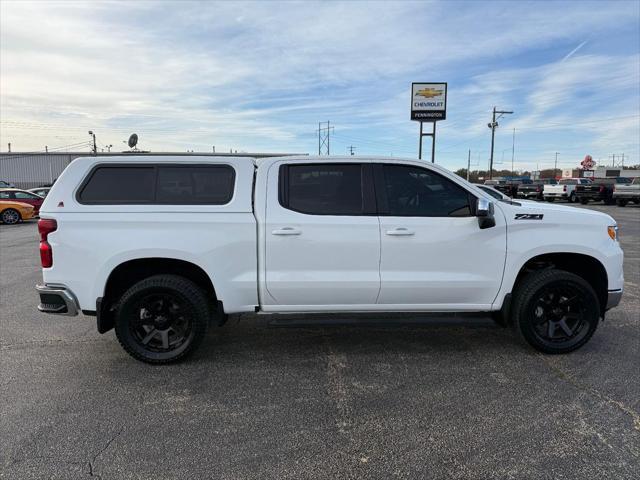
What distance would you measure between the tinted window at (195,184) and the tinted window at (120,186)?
11 cm

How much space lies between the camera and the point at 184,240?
Result: 4.10 metres

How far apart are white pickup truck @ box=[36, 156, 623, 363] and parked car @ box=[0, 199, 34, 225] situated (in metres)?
17.5

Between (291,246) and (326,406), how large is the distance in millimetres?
1371

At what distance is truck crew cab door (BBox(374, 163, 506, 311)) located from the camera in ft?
14.0

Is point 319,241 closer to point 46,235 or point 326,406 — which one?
point 326,406

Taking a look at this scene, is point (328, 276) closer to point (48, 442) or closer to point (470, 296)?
point (470, 296)

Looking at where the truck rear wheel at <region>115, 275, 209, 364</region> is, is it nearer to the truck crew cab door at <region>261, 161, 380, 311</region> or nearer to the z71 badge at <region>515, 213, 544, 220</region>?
the truck crew cab door at <region>261, 161, 380, 311</region>

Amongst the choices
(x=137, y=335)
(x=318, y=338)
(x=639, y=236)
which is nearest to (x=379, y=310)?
(x=318, y=338)

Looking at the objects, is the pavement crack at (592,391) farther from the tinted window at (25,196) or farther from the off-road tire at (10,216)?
the tinted window at (25,196)

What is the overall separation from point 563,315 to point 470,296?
0.99 m

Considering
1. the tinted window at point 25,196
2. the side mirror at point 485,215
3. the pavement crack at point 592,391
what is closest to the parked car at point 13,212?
the tinted window at point 25,196

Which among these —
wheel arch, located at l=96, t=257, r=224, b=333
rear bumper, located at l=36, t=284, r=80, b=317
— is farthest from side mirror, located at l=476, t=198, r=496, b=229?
rear bumper, located at l=36, t=284, r=80, b=317

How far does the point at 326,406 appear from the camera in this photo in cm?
356

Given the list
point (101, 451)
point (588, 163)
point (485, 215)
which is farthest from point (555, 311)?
point (588, 163)
